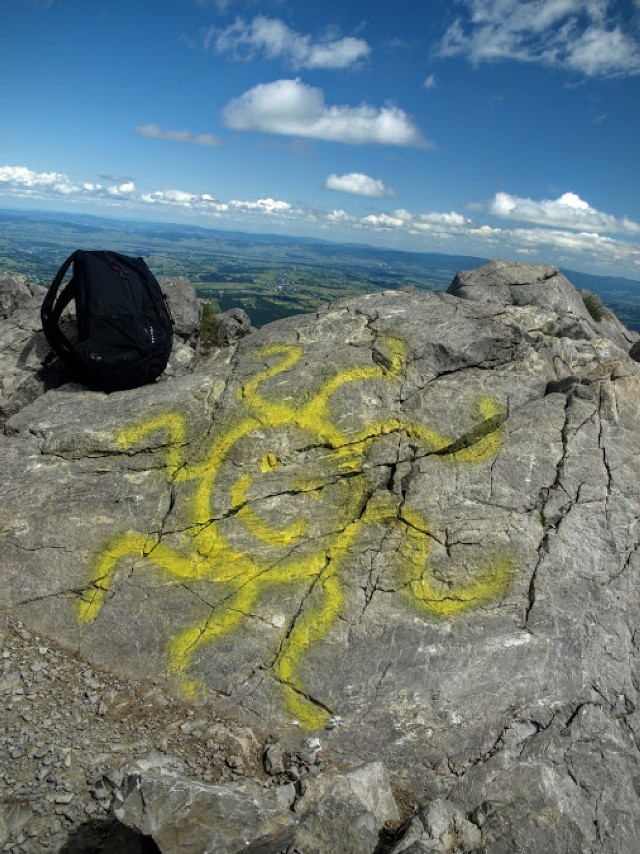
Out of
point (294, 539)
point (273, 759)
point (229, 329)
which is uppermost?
point (229, 329)

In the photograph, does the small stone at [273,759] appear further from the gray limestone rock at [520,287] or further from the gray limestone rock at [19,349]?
the gray limestone rock at [520,287]

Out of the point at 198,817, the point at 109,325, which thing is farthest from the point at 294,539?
the point at 109,325

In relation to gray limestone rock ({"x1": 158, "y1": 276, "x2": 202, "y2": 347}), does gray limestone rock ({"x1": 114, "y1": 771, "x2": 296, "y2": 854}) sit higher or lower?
lower

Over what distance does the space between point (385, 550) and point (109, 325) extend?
305 inches

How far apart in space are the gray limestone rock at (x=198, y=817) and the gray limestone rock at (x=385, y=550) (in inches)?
34.1

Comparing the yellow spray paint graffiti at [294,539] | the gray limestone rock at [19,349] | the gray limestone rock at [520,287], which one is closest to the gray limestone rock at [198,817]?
the yellow spray paint graffiti at [294,539]

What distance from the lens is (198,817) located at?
588 cm

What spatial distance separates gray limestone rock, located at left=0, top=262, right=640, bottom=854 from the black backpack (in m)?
0.67

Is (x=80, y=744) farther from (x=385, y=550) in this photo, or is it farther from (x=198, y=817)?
(x=385, y=550)

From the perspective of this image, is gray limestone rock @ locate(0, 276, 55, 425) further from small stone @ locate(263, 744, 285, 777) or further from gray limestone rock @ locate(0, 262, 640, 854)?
small stone @ locate(263, 744, 285, 777)

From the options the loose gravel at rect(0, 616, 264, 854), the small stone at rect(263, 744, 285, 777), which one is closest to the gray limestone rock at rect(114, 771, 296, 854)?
the loose gravel at rect(0, 616, 264, 854)

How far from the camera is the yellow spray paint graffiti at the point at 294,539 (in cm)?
936

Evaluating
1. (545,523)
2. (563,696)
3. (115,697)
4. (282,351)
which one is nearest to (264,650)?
(115,697)

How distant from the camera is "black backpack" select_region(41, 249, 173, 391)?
12.0 metres
